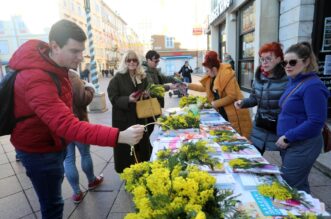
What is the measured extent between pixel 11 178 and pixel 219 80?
3.70 metres

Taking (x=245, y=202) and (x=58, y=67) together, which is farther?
(x=58, y=67)

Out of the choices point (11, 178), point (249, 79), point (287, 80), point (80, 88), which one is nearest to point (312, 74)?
point (287, 80)

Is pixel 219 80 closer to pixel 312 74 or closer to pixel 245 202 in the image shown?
pixel 312 74

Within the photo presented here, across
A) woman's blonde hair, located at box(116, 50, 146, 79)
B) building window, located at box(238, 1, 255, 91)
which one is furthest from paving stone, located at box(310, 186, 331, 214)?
building window, located at box(238, 1, 255, 91)

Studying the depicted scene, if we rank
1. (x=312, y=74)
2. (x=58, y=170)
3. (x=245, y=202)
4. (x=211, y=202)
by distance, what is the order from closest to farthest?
(x=211, y=202)
(x=245, y=202)
(x=58, y=170)
(x=312, y=74)

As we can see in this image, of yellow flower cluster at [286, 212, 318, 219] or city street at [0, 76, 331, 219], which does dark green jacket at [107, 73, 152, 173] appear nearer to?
city street at [0, 76, 331, 219]

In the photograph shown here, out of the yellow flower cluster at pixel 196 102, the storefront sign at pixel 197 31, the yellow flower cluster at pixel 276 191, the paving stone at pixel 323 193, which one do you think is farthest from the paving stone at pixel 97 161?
the storefront sign at pixel 197 31

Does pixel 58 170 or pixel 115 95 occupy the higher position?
pixel 115 95

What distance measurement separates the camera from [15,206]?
3242 mm

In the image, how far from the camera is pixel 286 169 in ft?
7.24

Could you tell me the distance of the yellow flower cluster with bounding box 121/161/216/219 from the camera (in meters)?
1.07

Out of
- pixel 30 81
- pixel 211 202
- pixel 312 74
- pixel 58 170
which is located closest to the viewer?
pixel 211 202

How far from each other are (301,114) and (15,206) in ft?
11.7

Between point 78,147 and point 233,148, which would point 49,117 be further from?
point 78,147
